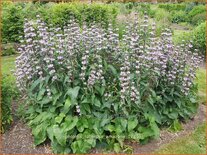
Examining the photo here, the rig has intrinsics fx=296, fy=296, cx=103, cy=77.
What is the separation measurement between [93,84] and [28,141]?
1287 mm

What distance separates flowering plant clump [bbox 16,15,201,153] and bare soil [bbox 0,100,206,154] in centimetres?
12

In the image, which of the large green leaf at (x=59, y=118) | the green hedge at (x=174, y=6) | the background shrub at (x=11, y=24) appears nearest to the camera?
the large green leaf at (x=59, y=118)

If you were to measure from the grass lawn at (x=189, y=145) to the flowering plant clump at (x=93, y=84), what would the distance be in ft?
0.98

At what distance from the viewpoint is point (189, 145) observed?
14.6 feet

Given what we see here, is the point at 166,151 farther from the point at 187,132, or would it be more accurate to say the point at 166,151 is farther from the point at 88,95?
the point at 88,95

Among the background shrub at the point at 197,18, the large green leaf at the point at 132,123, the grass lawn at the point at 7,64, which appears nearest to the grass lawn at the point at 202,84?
the large green leaf at the point at 132,123

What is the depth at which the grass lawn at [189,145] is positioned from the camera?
429cm

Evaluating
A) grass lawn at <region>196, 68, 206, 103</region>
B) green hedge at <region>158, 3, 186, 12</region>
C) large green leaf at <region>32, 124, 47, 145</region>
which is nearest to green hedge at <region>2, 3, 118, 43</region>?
grass lawn at <region>196, 68, 206, 103</region>

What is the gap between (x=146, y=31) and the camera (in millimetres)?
4461

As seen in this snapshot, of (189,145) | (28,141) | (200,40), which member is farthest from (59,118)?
(200,40)

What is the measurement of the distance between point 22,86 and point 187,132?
2686 millimetres

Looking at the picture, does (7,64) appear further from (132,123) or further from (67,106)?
(132,123)

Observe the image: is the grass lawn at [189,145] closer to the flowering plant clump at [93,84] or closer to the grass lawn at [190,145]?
the grass lawn at [190,145]

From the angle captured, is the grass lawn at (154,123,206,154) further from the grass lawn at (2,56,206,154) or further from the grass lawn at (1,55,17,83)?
the grass lawn at (1,55,17,83)
